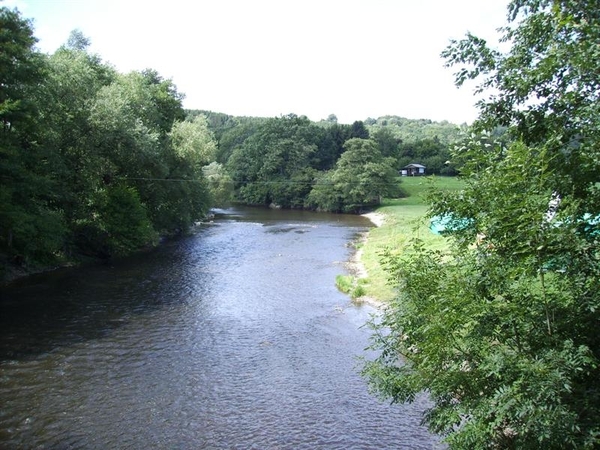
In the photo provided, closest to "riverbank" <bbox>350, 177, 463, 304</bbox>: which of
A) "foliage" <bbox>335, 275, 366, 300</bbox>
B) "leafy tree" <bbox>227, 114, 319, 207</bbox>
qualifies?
"foliage" <bbox>335, 275, 366, 300</bbox>

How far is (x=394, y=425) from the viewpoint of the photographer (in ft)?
43.2

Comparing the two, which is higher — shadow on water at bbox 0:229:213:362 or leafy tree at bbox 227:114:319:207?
leafy tree at bbox 227:114:319:207

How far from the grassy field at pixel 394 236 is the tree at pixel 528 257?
0.93 meters

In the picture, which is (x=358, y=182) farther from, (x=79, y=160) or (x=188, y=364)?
(x=188, y=364)

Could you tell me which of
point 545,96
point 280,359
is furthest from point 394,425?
point 545,96

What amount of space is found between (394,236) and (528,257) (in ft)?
120

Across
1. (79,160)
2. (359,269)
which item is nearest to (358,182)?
(359,269)

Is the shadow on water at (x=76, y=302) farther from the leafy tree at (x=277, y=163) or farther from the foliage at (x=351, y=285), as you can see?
the leafy tree at (x=277, y=163)

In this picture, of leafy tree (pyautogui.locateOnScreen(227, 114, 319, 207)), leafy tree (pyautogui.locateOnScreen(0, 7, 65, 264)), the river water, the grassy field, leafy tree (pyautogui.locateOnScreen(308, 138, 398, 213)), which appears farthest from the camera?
leafy tree (pyautogui.locateOnScreen(227, 114, 319, 207))

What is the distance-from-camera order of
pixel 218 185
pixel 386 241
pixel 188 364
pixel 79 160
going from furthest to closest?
pixel 218 185 → pixel 386 241 → pixel 79 160 → pixel 188 364

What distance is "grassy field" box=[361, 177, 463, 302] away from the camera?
29.7 feet

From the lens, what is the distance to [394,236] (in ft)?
140

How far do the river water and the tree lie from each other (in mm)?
6132

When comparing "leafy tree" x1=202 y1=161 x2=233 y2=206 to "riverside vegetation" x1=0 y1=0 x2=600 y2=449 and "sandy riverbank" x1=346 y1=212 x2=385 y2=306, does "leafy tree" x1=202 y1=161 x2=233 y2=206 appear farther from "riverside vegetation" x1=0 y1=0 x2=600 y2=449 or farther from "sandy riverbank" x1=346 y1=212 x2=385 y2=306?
"riverside vegetation" x1=0 y1=0 x2=600 y2=449
